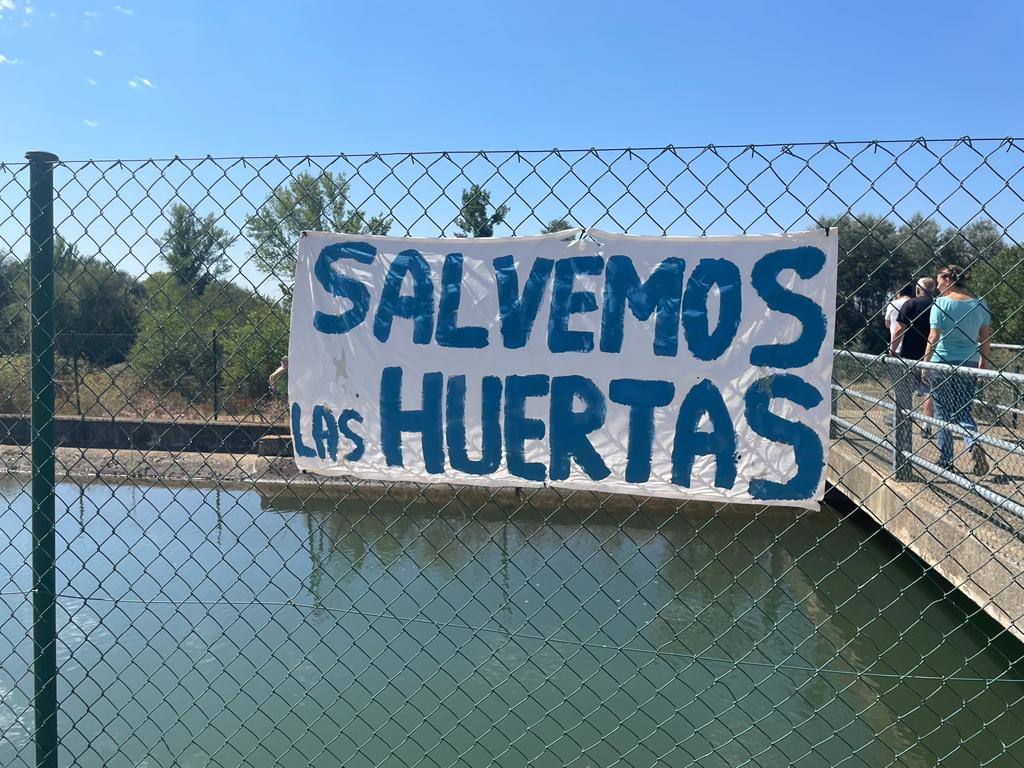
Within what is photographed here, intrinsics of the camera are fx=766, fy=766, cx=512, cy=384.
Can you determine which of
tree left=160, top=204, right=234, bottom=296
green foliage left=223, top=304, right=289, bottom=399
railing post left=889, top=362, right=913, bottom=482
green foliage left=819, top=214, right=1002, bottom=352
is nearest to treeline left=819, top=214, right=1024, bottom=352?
green foliage left=819, top=214, right=1002, bottom=352

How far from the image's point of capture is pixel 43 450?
2330mm

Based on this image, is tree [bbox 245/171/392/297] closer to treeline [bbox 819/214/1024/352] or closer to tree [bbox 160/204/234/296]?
tree [bbox 160/204/234/296]

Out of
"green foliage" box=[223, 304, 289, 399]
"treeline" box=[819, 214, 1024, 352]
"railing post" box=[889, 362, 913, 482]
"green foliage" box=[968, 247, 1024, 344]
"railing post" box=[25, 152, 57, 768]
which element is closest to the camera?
"treeline" box=[819, 214, 1024, 352]

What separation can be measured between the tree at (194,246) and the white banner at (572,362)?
379 millimetres

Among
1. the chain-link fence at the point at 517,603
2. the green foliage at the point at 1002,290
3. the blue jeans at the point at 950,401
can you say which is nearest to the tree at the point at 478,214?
the chain-link fence at the point at 517,603

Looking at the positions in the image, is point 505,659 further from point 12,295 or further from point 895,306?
point 12,295

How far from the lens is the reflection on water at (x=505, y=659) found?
132 inches

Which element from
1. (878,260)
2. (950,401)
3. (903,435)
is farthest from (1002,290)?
(878,260)

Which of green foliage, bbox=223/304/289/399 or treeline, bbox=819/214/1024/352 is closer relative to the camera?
treeline, bbox=819/214/1024/352

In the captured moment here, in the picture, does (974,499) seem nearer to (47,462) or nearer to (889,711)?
(889,711)

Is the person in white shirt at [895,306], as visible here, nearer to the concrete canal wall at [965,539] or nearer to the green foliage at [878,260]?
the green foliage at [878,260]

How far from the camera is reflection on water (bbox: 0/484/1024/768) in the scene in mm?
3359

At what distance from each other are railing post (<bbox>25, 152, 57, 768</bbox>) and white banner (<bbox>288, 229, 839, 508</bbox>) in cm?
77

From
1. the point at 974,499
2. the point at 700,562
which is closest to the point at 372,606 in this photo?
the point at 700,562
